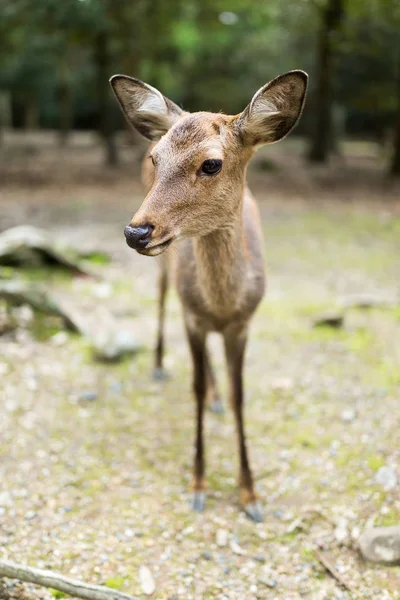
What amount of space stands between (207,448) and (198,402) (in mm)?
581

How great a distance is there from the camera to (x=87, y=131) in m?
27.0

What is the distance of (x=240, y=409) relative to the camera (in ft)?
10.3

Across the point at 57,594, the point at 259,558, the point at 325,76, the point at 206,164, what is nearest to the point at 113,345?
the point at 259,558

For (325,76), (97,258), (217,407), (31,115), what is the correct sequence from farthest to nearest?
(31,115)
(325,76)
(97,258)
(217,407)

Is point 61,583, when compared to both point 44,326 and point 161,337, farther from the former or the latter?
point 44,326

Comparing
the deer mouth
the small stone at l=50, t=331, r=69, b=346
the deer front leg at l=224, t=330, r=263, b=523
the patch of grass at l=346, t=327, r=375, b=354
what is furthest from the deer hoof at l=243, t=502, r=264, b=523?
the small stone at l=50, t=331, r=69, b=346

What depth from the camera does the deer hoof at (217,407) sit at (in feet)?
Answer: 13.1

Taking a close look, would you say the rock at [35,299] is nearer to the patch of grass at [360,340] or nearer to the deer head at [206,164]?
the patch of grass at [360,340]

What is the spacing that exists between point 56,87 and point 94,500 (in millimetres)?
22129

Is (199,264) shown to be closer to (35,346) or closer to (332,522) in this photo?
(332,522)

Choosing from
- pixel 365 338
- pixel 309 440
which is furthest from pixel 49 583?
pixel 365 338

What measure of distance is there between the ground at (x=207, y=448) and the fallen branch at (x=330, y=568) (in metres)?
0.01

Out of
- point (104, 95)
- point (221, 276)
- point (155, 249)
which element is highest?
point (104, 95)

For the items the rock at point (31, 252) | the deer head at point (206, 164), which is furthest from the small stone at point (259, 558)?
the rock at point (31, 252)
